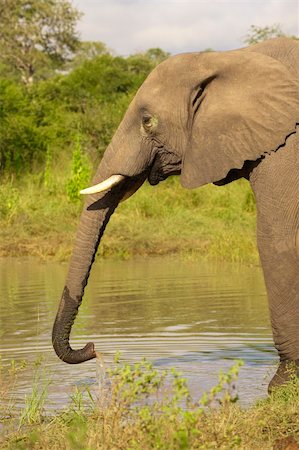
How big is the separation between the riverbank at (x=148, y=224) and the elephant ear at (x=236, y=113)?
21.0 feet

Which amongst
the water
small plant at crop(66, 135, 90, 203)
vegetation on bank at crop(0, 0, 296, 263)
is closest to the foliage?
vegetation on bank at crop(0, 0, 296, 263)

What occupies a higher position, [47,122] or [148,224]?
[148,224]

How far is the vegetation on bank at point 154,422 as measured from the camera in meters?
4.23

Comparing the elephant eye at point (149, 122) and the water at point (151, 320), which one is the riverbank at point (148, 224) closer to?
the water at point (151, 320)

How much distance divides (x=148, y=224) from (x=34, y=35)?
29478 mm

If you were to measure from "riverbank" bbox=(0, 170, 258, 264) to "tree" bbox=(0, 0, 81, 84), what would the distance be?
24.8m

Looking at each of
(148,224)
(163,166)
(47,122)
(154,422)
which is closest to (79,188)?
(148,224)

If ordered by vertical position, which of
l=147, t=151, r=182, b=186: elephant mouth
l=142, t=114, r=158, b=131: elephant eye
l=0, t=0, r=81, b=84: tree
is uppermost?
l=142, t=114, r=158, b=131: elephant eye

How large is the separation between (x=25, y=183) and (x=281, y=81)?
40.6 ft

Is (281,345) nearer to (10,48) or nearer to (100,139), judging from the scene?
(100,139)

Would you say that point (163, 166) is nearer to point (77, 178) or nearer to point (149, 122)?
point (149, 122)

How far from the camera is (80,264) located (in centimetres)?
588

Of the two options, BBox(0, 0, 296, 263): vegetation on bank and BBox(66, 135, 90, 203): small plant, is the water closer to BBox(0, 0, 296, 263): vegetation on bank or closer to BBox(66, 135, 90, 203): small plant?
BBox(0, 0, 296, 263): vegetation on bank

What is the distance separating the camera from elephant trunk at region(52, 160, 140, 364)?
5.75m
